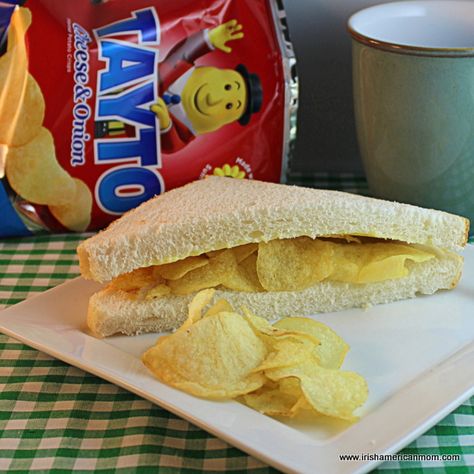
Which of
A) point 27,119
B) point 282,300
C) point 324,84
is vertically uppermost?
point 27,119

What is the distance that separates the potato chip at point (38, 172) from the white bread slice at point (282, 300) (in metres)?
0.38

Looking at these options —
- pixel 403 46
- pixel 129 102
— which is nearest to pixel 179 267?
pixel 129 102

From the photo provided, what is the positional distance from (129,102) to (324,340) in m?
0.71

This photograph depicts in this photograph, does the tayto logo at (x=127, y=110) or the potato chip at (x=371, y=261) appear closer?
the potato chip at (x=371, y=261)

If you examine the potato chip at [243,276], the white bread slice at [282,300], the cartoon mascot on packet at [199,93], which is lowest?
the white bread slice at [282,300]

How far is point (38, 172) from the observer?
5.35 feet

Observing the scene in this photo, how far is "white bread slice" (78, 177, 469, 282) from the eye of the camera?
4.26 ft

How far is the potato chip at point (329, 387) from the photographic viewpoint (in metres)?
1.04

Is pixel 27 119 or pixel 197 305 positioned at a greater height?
pixel 27 119

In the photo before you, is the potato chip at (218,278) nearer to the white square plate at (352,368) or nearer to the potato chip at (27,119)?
the white square plate at (352,368)

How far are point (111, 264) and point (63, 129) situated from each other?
17.3 inches

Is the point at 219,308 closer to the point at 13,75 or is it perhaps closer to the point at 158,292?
the point at 158,292

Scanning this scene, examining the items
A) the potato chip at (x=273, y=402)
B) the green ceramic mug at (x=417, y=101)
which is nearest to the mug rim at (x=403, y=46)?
the green ceramic mug at (x=417, y=101)

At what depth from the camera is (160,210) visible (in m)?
1.42
